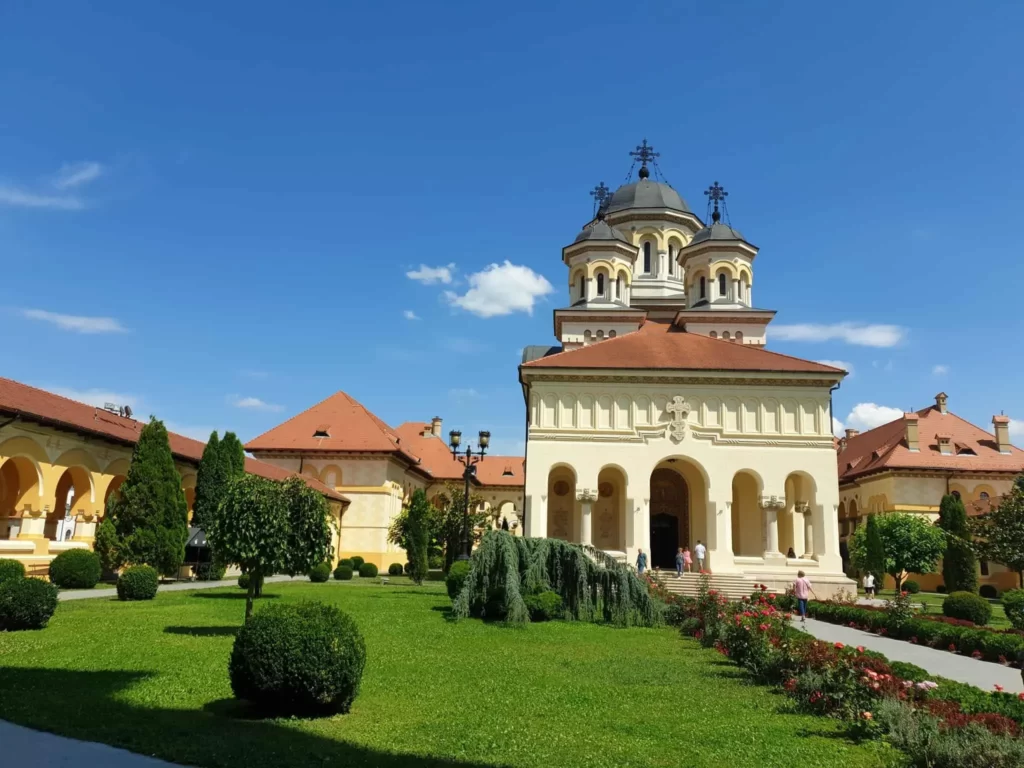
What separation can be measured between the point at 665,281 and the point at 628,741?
4124 cm

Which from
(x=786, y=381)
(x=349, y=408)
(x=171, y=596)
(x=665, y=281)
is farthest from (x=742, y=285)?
(x=171, y=596)

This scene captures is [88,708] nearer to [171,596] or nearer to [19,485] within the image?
[171,596]

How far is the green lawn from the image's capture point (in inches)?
263

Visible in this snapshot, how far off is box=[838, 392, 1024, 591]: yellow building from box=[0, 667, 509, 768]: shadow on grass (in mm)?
40240

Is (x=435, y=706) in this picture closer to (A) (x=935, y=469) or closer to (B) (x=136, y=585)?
(B) (x=136, y=585)

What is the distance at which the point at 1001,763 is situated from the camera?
6.00m

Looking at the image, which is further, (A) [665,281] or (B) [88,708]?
(A) [665,281]

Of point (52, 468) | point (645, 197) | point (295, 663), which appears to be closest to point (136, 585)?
point (52, 468)

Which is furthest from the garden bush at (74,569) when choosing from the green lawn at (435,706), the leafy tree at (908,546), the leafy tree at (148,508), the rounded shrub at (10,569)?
the leafy tree at (908,546)

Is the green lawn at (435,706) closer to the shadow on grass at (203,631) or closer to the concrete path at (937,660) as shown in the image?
the shadow on grass at (203,631)

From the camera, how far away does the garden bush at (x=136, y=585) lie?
18.5 metres

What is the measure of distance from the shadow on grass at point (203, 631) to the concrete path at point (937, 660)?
11771 mm

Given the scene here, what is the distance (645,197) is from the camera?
48.3 metres

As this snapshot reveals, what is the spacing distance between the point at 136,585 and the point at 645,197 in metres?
38.4
